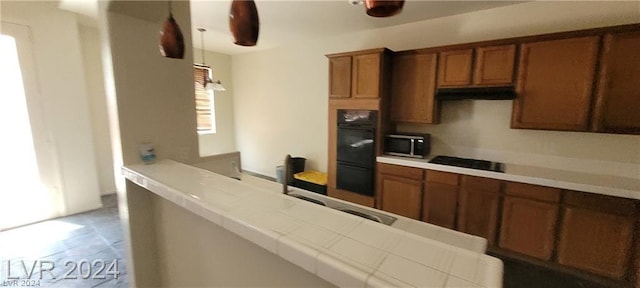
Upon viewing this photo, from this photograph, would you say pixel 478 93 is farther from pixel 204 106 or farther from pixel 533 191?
pixel 204 106

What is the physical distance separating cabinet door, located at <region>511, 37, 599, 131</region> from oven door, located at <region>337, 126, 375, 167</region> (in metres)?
1.47

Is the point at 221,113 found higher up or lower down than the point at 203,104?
lower down

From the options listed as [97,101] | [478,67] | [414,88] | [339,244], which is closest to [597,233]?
[478,67]

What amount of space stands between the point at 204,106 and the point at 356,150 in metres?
3.46

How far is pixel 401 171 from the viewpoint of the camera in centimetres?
291

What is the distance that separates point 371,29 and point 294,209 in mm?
3208

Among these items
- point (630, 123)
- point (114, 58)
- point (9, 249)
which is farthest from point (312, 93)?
point (9, 249)

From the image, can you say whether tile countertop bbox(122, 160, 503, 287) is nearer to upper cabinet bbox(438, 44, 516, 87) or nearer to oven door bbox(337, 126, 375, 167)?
oven door bbox(337, 126, 375, 167)

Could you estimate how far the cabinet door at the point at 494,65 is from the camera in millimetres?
2404

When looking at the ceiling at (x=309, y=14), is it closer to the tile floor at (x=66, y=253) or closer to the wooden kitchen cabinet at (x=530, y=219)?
the wooden kitchen cabinet at (x=530, y=219)

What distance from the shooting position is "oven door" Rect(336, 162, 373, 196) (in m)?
3.15

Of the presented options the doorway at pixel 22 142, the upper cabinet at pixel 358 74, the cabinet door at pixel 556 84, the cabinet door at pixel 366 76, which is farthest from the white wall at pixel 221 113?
the cabinet door at pixel 556 84

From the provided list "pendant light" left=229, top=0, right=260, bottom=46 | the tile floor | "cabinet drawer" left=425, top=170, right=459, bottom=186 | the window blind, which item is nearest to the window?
the window blind
